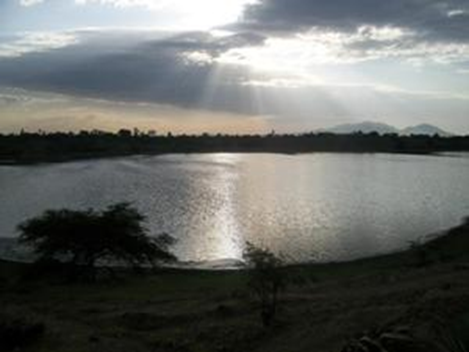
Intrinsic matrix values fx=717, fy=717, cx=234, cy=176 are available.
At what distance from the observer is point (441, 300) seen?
15.5m

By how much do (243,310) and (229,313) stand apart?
421 mm

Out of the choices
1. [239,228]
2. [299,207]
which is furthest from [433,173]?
[239,228]

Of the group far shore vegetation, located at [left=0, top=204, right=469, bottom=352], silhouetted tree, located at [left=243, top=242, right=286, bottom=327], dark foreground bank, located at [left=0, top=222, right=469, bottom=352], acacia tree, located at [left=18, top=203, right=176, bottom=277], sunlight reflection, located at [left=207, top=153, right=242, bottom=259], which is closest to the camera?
far shore vegetation, located at [left=0, top=204, right=469, bottom=352]

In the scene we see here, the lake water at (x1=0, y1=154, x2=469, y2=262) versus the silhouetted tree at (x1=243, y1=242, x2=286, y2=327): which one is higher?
the silhouetted tree at (x1=243, y1=242, x2=286, y2=327)

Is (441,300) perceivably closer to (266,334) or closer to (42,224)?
(266,334)

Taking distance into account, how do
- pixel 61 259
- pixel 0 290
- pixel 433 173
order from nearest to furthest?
pixel 0 290 → pixel 61 259 → pixel 433 173

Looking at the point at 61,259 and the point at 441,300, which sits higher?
the point at 441,300

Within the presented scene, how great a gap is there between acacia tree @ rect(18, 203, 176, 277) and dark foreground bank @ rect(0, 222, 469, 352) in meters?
4.70

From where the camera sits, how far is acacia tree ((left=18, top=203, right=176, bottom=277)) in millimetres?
33500

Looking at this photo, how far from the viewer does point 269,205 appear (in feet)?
211

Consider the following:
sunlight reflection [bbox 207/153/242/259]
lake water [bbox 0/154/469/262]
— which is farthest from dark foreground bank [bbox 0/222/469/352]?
lake water [bbox 0/154/469/262]

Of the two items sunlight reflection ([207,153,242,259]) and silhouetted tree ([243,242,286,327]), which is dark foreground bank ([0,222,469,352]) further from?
sunlight reflection ([207,153,242,259])

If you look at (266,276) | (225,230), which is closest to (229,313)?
(266,276)

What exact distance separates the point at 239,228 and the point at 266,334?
3386 cm
